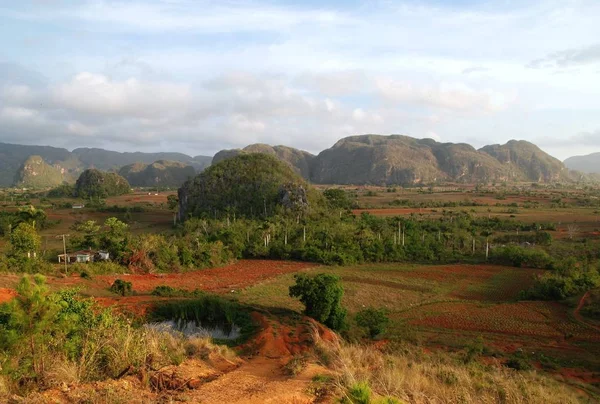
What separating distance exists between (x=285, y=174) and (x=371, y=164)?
105 m

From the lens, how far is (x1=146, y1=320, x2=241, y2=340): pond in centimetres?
1301

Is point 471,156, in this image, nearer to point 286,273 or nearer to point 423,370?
point 286,273

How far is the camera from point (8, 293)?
50.5 ft

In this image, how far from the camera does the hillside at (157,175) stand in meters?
162

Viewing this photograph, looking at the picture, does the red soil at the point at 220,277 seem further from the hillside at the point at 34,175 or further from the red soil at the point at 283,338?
the hillside at the point at 34,175

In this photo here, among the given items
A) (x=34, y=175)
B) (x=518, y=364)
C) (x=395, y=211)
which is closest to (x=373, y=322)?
(x=518, y=364)

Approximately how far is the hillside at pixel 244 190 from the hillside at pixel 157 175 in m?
105

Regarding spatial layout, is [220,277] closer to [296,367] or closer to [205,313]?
[205,313]

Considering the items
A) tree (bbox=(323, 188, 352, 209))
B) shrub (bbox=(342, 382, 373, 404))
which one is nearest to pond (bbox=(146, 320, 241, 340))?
shrub (bbox=(342, 382, 373, 404))

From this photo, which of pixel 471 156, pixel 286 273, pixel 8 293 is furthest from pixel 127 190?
pixel 471 156

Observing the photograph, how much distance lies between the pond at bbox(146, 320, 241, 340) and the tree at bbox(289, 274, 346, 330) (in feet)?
11.4

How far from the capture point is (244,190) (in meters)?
53.0

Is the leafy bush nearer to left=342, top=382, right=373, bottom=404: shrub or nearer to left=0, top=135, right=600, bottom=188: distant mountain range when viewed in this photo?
left=342, top=382, right=373, bottom=404: shrub

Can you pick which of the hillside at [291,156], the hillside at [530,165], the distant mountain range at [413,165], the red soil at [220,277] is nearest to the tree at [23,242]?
the red soil at [220,277]
